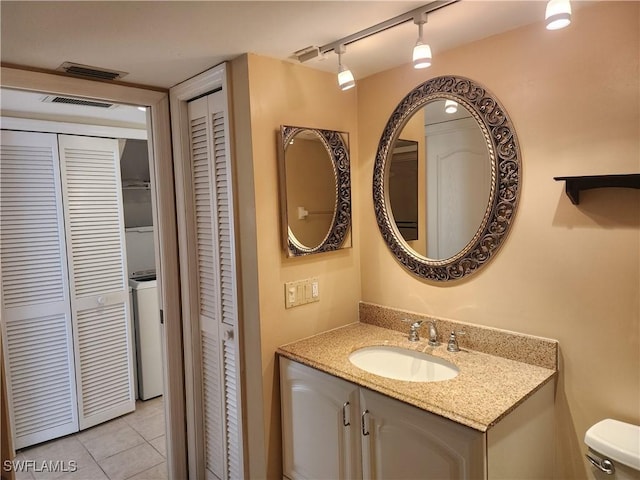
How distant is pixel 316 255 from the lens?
212 centimetres

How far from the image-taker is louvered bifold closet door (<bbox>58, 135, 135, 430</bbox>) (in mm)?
2922

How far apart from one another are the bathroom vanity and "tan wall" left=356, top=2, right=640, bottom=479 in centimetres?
15

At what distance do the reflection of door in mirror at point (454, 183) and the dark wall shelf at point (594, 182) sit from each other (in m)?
0.31

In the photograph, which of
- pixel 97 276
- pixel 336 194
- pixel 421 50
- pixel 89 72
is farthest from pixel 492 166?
pixel 97 276

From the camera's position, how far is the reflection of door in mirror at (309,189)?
1.99 metres

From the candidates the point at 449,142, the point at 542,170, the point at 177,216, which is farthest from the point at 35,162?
the point at 542,170

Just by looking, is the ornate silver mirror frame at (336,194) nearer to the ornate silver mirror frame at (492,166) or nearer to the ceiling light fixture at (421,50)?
the ornate silver mirror frame at (492,166)

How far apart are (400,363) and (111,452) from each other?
2.09m

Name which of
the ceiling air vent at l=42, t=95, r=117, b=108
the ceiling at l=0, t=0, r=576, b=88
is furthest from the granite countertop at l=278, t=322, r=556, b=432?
the ceiling air vent at l=42, t=95, r=117, b=108

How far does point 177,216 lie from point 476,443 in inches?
68.6

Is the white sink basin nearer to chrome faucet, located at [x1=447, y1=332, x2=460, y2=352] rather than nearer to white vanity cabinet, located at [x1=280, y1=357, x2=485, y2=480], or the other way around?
chrome faucet, located at [x1=447, y1=332, x2=460, y2=352]

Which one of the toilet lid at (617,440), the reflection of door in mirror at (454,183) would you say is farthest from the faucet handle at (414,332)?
the toilet lid at (617,440)

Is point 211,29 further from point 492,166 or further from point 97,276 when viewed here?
point 97,276

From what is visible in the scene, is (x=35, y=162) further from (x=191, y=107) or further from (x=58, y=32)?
A: (x=58, y=32)
